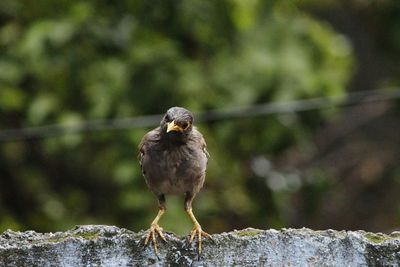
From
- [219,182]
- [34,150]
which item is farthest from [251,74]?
[34,150]

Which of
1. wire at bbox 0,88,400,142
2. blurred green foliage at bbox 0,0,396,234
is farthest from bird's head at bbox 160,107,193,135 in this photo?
wire at bbox 0,88,400,142

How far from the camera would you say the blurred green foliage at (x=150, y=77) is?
695 cm

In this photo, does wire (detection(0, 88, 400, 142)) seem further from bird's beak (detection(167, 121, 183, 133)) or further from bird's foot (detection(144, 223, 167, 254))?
bird's foot (detection(144, 223, 167, 254))

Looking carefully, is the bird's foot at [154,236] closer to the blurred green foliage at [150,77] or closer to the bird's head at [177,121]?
the bird's head at [177,121]

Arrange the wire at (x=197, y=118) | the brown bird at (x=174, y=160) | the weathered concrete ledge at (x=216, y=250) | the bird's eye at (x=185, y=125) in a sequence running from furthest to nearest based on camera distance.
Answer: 1. the wire at (x=197, y=118)
2. the bird's eye at (x=185, y=125)
3. the brown bird at (x=174, y=160)
4. the weathered concrete ledge at (x=216, y=250)

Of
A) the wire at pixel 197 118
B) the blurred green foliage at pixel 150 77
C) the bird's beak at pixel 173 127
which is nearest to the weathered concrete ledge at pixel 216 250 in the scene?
the bird's beak at pixel 173 127

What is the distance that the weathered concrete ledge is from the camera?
2.60 metres

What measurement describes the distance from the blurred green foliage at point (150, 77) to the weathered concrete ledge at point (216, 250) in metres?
3.88

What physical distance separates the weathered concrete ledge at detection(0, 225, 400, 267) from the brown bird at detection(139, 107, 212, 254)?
4.35 feet

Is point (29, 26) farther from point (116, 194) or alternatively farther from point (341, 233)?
point (341, 233)

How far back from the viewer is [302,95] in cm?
714

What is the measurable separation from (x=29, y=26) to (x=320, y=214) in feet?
12.0

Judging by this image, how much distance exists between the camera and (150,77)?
709 centimetres

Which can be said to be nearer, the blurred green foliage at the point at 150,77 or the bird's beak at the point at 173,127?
the bird's beak at the point at 173,127
